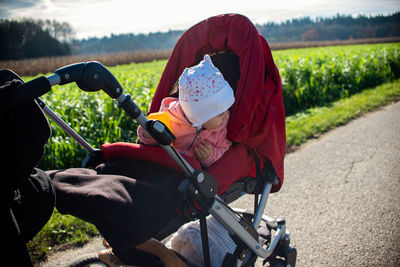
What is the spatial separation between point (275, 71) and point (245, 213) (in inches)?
44.7

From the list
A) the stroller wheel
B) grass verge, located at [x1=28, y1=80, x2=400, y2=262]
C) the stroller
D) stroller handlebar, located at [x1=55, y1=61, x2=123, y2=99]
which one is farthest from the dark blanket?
grass verge, located at [x1=28, y1=80, x2=400, y2=262]

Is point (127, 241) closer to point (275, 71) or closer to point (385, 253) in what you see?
point (275, 71)

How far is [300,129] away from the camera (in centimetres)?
565

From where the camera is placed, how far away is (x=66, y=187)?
1.48 metres

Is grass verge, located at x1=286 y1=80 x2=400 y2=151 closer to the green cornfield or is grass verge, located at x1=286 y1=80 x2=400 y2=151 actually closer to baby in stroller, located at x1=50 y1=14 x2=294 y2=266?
the green cornfield

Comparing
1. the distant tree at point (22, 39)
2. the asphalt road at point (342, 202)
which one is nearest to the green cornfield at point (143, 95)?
the distant tree at point (22, 39)

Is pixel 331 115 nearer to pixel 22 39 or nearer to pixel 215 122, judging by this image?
pixel 215 122

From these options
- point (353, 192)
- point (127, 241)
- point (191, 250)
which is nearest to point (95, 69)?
point (127, 241)

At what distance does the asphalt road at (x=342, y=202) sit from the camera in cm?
274

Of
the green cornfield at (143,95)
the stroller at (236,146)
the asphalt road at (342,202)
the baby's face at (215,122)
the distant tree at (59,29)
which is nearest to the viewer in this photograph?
the stroller at (236,146)

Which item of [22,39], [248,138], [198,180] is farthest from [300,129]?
[22,39]

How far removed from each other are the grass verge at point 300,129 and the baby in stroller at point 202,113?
1564mm

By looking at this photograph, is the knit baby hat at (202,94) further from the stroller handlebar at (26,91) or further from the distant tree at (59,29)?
the distant tree at (59,29)

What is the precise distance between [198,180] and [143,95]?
14.4ft
